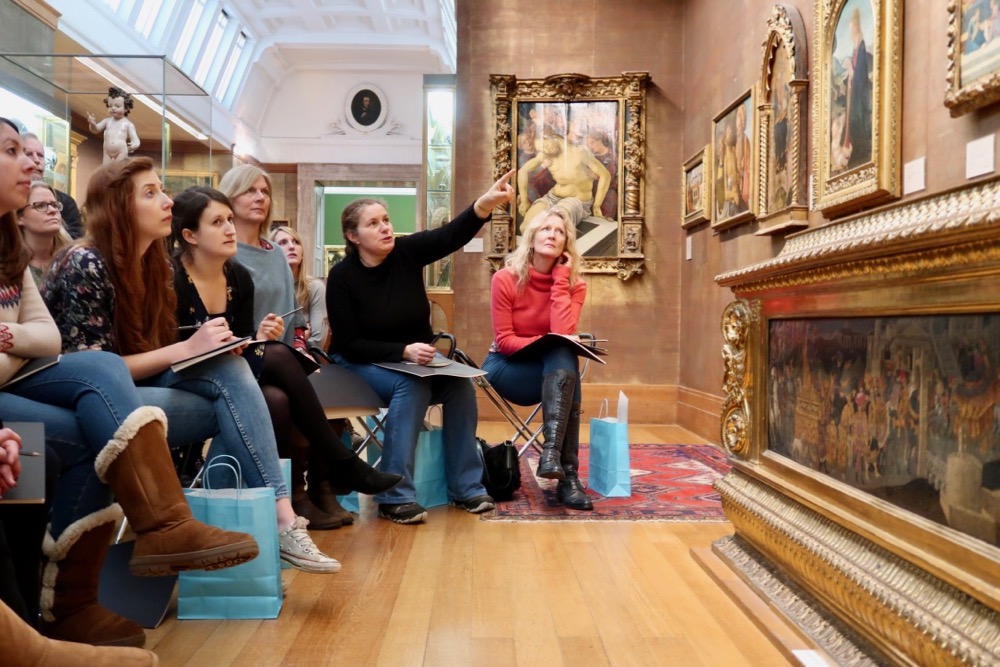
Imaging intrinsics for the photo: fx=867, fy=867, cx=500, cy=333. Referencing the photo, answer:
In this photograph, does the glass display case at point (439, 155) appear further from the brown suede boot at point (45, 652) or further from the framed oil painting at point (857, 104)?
the brown suede boot at point (45, 652)

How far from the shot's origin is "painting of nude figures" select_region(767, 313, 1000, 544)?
1629 millimetres

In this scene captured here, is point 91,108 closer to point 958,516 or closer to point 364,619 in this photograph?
point 364,619

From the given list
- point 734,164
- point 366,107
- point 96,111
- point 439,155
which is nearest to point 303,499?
point 96,111

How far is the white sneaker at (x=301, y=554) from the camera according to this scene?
2.72m

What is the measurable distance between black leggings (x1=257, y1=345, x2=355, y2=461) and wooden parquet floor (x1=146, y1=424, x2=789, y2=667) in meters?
0.49

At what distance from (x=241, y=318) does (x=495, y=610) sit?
154cm

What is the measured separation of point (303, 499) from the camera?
386cm

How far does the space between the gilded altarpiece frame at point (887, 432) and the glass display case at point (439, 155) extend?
602 centimetres

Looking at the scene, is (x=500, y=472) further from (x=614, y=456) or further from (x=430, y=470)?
(x=614, y=456)

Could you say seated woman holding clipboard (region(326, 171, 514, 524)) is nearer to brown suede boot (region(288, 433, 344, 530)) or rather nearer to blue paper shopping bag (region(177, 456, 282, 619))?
brown suede boot (region(288, 433, 344, 530))

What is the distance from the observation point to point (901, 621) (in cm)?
178

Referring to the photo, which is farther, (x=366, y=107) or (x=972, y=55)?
(x=366, y=107)

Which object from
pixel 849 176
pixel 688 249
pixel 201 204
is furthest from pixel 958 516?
pixel 688 249

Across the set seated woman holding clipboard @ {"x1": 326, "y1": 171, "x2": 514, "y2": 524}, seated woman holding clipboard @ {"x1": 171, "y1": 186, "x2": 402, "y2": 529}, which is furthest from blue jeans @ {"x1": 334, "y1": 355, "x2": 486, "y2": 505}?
seated woman holding clipboard @ {"x1": 171, "y1": 186, "x2": 402, "y2": 529}
